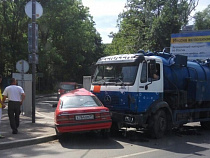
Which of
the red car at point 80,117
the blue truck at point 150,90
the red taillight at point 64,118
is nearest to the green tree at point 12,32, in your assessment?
the blue truck at point 150,90

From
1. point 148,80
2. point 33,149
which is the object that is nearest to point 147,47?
point 148,80

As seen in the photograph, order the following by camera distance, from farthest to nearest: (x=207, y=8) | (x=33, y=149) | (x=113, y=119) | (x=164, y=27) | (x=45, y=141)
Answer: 1. (x=207, y=8)
2. (x=164, y=27)
3. (x=113, y=119)
4. (x=45, y=141)
5. (x=33, y=149)

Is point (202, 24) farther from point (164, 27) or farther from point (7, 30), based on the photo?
point (7, 30)

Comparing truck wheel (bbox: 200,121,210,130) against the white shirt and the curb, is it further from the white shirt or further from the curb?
the white shirt

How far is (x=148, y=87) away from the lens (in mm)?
9336

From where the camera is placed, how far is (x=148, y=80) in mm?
9289

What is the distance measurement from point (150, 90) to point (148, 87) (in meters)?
0.14

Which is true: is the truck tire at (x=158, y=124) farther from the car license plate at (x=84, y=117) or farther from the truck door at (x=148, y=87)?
the car license plate at (x=84, y=117)

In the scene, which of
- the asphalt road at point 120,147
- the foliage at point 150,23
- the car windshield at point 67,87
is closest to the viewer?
the asphalt road at point 120,147

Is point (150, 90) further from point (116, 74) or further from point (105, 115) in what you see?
point (105, 115)

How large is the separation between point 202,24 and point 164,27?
38.1 ft

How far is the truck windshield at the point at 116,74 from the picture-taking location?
9.25 metres

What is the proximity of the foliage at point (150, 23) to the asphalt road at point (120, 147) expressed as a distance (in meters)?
20.4

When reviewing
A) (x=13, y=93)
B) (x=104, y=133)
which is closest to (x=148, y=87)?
(x=104, y=133)
